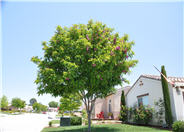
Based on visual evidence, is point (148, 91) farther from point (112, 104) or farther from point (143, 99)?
point (112, 104)

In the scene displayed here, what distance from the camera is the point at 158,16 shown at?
10.9 m

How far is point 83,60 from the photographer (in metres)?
11.2

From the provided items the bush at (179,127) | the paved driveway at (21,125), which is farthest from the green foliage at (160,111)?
the paved driveway at (21,125)

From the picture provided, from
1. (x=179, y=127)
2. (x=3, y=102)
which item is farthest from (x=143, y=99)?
(x=3, y=102)

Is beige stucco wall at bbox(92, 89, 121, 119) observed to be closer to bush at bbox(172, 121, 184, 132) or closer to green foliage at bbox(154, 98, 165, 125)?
green foliage at bbox(154, 98, 165, 125)

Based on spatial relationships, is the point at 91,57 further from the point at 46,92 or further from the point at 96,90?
the point at 46,92

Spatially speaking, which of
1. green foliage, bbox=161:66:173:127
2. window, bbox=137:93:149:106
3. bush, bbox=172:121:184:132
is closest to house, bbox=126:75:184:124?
window, bbox=137:93:149:106

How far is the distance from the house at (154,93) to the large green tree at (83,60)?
4263mm

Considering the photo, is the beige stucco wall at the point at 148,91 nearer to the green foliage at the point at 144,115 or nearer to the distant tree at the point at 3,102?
the green foliage at the point at 144,115

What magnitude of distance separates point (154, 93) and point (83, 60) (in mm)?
8944

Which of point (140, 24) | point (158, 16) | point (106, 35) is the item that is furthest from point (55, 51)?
point (158, 16)

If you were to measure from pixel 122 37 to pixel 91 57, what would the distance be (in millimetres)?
3588

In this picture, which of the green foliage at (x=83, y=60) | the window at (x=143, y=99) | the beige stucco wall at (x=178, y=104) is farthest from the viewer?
the window at (x=143, y=99)

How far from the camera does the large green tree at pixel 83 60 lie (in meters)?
10.7
